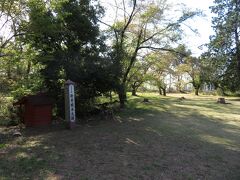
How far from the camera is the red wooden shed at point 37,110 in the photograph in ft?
46.6

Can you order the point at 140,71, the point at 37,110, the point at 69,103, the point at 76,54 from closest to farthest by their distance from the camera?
the point at 69,103
the point at 37,110
the point at 76,54
the point at 140,71

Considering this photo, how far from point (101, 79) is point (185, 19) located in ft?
26.3

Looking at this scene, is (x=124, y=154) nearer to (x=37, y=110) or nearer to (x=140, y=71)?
(x=37, y=110)

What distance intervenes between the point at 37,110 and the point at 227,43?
10.8 meters

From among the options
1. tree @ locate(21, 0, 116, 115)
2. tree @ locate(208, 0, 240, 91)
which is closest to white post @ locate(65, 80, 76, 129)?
tree @ locate(21, 0, 116, 115)

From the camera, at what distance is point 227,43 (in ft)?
57.7

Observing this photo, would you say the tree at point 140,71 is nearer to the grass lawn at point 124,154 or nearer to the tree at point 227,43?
the tree at point 227,43

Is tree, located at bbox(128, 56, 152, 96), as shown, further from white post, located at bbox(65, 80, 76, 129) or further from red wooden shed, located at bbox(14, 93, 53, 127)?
white post, located at bbox(65, 80, 76, 129)

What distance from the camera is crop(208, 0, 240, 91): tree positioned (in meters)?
16.2

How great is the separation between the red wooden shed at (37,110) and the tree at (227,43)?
390 inches

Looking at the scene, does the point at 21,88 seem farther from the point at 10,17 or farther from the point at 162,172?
the point at 162,172

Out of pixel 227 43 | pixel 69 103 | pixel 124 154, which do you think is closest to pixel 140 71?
pixel 227 43

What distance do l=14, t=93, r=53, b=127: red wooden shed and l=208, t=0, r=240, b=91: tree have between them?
991 cm

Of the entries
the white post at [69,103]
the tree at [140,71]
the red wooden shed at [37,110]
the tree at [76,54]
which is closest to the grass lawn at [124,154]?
the white post at [69,103]
